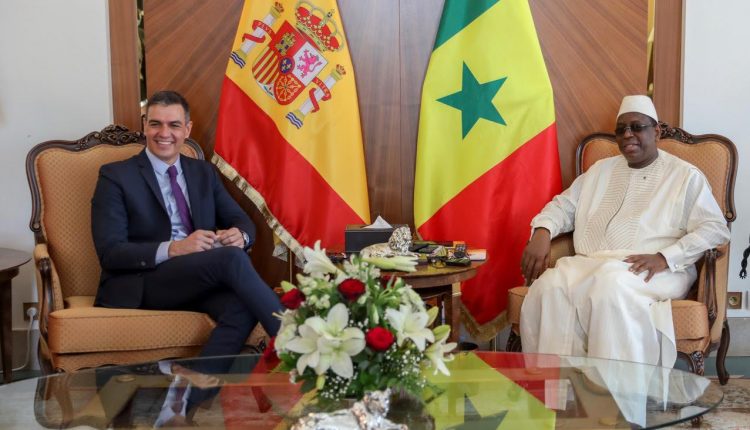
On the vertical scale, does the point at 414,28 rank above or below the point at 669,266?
above

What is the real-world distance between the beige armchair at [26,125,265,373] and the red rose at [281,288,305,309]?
151cm

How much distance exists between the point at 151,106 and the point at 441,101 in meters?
1.36

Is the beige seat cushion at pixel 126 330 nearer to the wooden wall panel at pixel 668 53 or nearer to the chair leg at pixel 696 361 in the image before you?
the chair leg at pixel 696 361

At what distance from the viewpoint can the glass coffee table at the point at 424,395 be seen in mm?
2275

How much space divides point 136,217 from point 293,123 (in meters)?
0.94

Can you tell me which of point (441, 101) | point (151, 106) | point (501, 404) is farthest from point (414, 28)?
point (501, 404)

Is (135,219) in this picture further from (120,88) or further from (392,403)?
(392,403)

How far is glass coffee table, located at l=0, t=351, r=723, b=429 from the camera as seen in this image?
7.47ft

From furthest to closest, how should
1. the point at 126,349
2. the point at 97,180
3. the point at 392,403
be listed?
the point at 97,180, the point at 126,349, the point at 392,403

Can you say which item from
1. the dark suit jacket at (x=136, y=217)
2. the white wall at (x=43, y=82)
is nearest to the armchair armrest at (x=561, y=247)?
the dark suit jacket at (x=136, y=217)

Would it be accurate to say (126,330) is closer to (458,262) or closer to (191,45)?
(458,262)

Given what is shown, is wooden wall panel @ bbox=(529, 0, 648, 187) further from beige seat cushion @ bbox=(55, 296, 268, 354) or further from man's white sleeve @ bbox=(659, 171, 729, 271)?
beige seat cushion @ bbox=(55, 296, 268, 354)

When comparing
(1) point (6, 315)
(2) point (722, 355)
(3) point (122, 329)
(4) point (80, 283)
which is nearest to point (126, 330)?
Answer: (3) point (122, 329)

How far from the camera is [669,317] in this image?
3482mm
